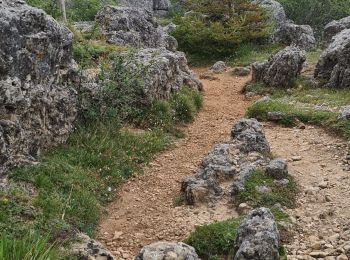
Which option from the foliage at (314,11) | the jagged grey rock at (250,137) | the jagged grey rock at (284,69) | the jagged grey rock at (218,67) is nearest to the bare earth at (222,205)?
the jagged grey rock at (250,137)

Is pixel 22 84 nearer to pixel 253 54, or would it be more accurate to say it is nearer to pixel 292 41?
pixel 253 54

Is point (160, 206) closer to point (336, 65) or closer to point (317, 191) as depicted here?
point (317, 191)

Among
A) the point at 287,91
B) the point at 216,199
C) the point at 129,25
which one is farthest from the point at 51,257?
the point at 129,25

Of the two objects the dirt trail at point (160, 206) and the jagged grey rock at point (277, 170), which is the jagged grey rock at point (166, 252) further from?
the jagged grey rock at point (277, 170)

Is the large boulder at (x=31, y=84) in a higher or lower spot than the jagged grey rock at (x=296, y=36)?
higher

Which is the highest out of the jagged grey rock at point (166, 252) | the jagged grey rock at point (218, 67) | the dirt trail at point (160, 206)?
the jagged grey rock at point (166, 252)

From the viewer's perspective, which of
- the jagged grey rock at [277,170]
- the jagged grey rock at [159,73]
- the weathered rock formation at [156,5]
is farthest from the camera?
the weathered rock formation at [156,5]

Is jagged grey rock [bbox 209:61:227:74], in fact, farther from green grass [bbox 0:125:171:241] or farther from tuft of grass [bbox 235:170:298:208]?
tuft of grass [bbox 235:170:298:208]

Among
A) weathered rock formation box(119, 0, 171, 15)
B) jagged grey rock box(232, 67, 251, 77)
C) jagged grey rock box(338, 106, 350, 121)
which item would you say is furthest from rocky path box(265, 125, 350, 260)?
weathered rock formation box(119, 0, 171, 15)

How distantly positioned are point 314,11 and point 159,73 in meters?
29.1

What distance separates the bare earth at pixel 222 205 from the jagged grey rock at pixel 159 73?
4.46ft

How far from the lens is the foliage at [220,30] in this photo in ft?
75.3

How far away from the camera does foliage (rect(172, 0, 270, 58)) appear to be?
2294cm

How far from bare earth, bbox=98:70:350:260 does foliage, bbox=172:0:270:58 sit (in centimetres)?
1147
